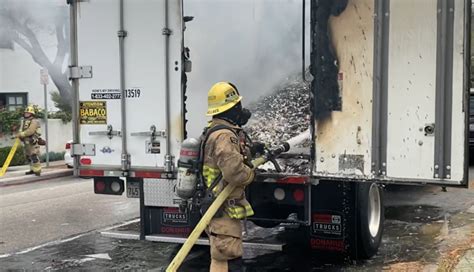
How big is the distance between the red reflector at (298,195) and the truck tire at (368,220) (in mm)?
748

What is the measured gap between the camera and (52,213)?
32.2 feet

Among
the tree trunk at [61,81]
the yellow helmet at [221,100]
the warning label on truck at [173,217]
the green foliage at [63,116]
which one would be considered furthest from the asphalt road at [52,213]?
the tree trunk at [61,81]

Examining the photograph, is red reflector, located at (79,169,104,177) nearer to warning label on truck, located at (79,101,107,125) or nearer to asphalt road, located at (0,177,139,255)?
warning label on truck, located at (79,101,107,125)

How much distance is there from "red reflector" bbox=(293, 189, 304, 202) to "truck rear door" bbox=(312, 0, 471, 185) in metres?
0.51

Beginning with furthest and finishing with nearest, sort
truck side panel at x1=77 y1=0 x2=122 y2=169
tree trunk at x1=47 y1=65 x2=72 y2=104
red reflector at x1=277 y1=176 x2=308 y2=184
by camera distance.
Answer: tree trunk at x1=47 y1=65 x2=72 y2=104 → truck side panel at x1=77 y1=0 x2=122 y2=169 → red reflector at x1=277 y1=176 x2=308 y2=184

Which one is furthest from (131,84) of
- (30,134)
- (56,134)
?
(56,134)

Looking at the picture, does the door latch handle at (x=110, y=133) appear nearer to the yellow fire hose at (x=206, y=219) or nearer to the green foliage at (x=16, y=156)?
the yellow fire hose at (x=206, y=219)

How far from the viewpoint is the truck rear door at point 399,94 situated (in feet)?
14.8

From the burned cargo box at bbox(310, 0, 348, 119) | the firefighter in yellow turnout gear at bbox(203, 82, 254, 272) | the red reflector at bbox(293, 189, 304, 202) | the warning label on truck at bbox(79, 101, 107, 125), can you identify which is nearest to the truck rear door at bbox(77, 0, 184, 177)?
the warning label on truck at bbox(79, 101, 107, 125)

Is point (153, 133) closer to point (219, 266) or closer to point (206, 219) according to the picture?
point (206, 219)

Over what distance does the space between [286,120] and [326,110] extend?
2.44 feet

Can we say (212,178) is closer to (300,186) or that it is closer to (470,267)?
(300,186)

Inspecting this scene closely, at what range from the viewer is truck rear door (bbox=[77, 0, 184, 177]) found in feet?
19.0

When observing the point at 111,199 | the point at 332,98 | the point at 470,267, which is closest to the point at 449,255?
the point at 470,267
